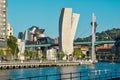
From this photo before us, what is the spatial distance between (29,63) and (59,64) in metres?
24.5

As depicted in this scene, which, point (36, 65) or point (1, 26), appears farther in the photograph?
point (1, 26)

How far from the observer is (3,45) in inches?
7303

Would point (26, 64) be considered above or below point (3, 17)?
below

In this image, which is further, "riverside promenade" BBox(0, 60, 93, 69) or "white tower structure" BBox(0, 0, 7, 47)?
"white tower structure" BBox(0, 0, 7, 47)

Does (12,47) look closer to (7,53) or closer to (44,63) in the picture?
(7,53)

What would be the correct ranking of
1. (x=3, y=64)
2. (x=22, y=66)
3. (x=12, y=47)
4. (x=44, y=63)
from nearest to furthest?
1. (x=3, y=64)
2. (x=22, y=66)
3. (x=44, y=63)
4. (x=12, y=47)

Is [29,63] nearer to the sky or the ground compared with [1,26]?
nearer to the ground

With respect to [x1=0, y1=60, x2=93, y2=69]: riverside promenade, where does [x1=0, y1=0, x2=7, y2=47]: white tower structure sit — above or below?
above

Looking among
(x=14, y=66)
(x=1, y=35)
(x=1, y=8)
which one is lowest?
(x=14, y=66)

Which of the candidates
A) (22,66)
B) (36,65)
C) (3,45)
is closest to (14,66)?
(22,66)

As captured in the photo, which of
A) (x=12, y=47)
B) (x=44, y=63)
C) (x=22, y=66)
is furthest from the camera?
(x=12, y=47)

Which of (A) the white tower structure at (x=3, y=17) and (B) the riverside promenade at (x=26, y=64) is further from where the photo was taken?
(A) the white tower structure at (x=3, y=17)

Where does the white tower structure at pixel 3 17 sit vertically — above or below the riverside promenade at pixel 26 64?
above

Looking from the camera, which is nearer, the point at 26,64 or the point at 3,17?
the point at 26,64
